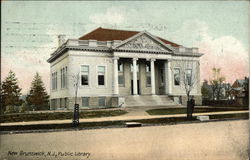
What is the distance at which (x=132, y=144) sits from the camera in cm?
799

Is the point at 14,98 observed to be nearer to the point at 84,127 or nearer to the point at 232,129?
the point at 84,127

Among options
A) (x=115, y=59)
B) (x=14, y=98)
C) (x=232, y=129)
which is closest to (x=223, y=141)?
(x=232, y=129)

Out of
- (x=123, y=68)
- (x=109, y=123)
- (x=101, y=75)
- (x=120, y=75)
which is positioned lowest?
(x=109, y=123)

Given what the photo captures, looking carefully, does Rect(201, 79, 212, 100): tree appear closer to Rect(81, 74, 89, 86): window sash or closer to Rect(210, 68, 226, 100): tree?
Rect(210, 68, 226, 100): tree

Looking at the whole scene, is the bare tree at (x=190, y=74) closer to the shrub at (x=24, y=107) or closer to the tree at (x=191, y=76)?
the tree at (x=191, y=76)

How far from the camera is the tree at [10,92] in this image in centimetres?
859

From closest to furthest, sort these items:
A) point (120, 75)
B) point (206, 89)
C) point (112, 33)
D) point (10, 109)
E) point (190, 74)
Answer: point (10, 109) < point (206, 89) < point (190, 74) < point (112, 33) < point (120, 75)

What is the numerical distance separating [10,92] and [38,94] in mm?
1433

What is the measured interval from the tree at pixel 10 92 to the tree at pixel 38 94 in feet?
1.85

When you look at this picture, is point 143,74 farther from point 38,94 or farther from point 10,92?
point 10,92

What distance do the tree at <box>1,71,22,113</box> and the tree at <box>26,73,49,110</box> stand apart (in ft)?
1.85

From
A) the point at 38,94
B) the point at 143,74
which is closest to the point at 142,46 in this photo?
the point at 143,74

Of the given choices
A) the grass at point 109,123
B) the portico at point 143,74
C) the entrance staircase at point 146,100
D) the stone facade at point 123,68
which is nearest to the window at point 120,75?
the stone facade at point 123,68

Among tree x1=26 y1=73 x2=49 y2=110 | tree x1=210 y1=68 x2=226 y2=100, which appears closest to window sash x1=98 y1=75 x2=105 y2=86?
tree x1=26 y1=73 x2=49 y2=110
